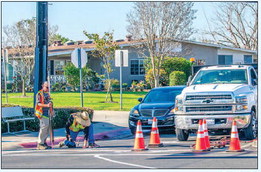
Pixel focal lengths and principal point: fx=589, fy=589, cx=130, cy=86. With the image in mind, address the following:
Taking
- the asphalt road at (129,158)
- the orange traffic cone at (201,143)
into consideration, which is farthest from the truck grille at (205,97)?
the orange traffic cone at (201,143)

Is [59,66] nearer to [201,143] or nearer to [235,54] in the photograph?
[235,54]

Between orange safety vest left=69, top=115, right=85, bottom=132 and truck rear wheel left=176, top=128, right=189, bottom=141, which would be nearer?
orange safety vest left=69, top=115, right=85, bottom=132

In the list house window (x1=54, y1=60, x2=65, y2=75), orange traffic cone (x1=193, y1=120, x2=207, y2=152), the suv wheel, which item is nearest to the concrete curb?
the suv wheel

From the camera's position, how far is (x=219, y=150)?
1290 centimetres

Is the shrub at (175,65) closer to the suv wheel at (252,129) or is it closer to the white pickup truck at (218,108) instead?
the white pickup truck at (218,108)

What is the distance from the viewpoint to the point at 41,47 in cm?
1891

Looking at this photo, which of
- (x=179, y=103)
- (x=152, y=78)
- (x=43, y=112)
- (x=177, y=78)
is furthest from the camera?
(x=152, y=78)

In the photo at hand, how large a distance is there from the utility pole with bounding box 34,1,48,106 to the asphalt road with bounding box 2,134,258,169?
14.8ft

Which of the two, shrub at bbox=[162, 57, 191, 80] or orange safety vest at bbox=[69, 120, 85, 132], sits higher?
shrub at bbox=[162, 57, 191, 80]

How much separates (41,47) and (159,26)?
64.2 feet

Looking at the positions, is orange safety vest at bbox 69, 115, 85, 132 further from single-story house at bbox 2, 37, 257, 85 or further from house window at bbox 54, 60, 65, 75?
house window at bbox 54, 60, 65, 75

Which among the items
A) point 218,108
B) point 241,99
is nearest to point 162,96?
point 218,108

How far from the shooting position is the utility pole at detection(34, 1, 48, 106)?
1878 centimetres

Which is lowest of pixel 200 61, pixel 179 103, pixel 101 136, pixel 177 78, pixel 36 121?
pixel 101 136
